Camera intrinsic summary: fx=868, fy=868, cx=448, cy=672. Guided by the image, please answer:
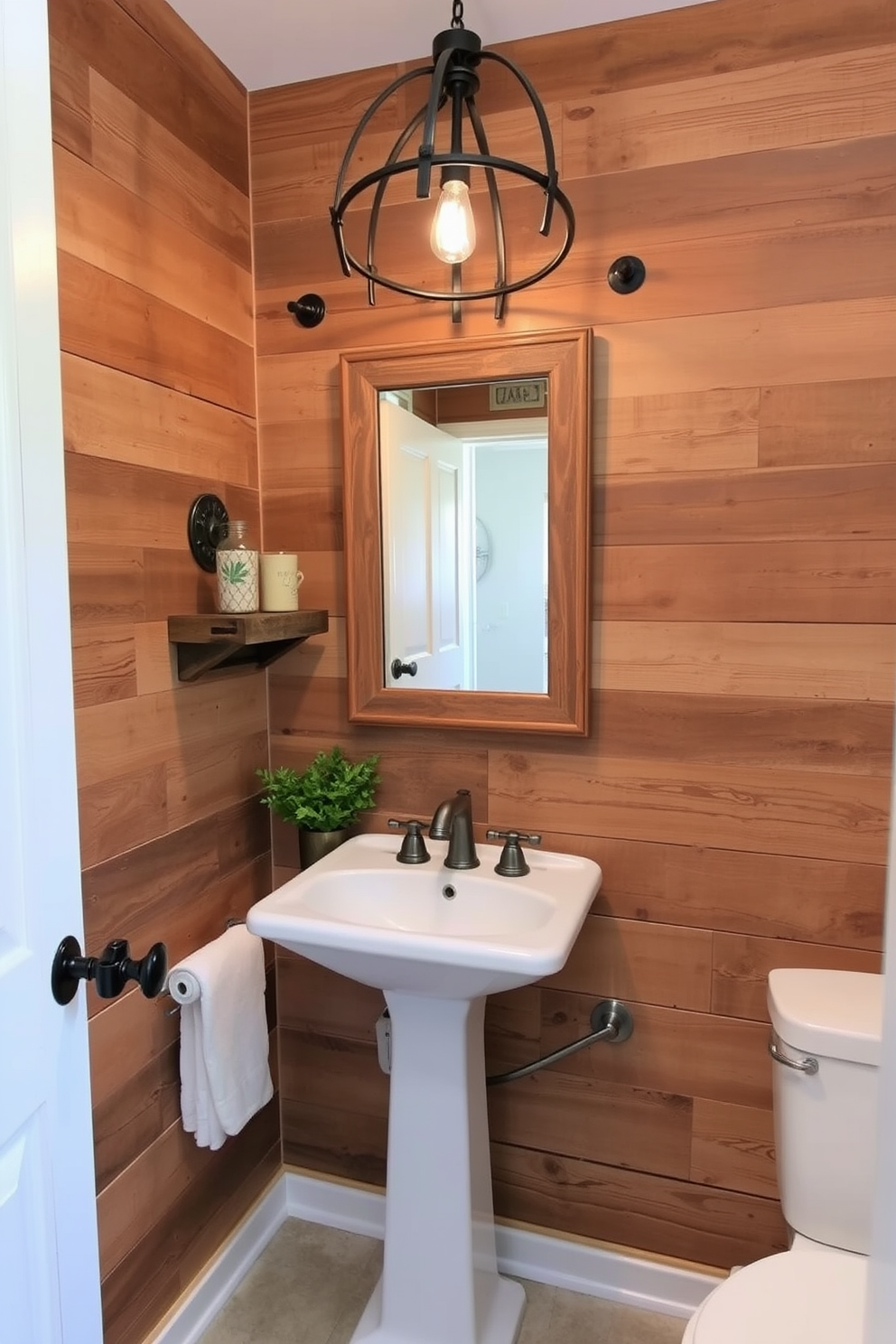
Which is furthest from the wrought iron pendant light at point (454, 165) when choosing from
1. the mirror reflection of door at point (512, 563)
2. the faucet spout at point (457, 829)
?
the faucet spout at point (457, 829)

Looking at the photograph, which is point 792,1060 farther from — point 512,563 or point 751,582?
point 512,563

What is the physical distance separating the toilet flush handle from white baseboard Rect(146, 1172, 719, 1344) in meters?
0.64

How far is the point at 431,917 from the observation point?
5.43ft

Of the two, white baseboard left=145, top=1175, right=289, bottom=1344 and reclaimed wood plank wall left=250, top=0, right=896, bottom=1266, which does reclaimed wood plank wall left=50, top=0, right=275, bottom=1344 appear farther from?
reclaimed wood plank wall left=250, top=0, right=896, bottom=1266

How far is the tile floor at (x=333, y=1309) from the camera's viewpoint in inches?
66.0

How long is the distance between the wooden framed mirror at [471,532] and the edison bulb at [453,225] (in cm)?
23

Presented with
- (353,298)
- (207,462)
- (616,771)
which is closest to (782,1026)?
(616,771)

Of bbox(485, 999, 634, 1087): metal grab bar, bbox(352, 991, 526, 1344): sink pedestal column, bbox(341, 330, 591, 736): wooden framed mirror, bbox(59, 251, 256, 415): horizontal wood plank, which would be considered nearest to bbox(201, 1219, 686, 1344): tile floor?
bbox(352, 991, 526, 1344): sink pedestal column

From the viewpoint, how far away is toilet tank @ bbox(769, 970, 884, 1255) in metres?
1.34

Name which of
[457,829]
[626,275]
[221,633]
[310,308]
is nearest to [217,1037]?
[457,829]

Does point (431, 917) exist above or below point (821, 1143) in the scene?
above

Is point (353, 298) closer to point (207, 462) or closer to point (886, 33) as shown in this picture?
point (207, 462)

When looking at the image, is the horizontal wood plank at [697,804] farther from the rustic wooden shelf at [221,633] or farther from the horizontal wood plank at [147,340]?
the horizontal wood plank at [147,340]

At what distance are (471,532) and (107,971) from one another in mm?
1065
